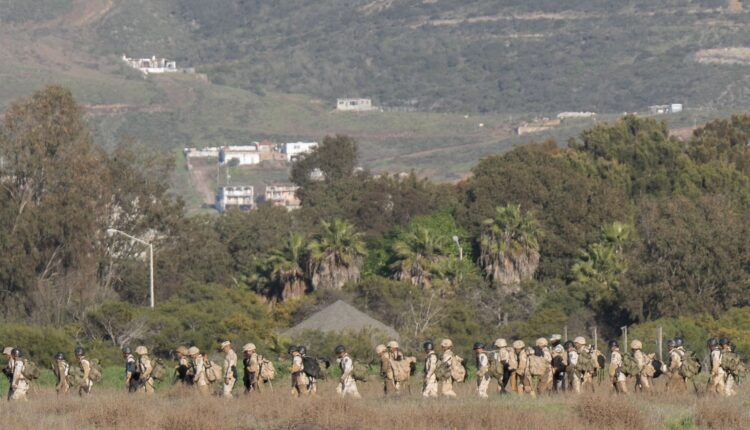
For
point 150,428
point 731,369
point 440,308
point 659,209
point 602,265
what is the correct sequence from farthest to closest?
1. point 659,209
2. point 602,265
3. point 440,308
4. point 731,369
5. point 150,428

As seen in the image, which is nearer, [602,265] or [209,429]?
[209,429]


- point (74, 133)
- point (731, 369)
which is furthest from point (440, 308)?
point (731, 369)

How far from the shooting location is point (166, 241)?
3787 inches

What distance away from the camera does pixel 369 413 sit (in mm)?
→ 39531

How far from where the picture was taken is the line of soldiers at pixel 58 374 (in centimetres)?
4534

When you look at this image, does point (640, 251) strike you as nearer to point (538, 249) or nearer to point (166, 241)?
point (538, 249)

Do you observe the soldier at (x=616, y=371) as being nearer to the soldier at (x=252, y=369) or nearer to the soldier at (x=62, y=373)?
the soldier at (x=252, y=369)

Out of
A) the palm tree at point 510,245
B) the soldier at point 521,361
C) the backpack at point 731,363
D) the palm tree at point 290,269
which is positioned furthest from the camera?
the palm tree at point 290,269

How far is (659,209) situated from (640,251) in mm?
13446

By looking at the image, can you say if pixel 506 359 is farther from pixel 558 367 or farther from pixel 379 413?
pixel 379 413

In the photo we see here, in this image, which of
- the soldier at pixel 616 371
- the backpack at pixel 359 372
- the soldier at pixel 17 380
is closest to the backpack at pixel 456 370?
the backpack at pixel 359 372

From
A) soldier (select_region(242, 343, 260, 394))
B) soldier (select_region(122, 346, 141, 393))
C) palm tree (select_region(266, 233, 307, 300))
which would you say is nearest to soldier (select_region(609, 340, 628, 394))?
soldier (select_region(242, 343, 260, 394))

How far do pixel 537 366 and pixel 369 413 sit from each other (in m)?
6.06

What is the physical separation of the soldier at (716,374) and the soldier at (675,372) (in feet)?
3.06
